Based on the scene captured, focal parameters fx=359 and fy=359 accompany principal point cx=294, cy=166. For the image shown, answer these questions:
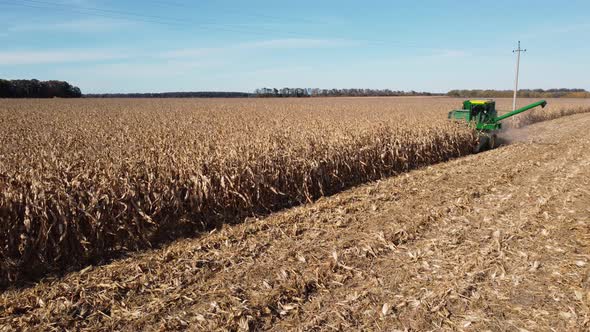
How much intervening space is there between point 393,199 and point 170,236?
4.26m

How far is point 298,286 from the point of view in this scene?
4031 mm

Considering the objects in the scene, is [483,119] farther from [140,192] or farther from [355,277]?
[140,192]

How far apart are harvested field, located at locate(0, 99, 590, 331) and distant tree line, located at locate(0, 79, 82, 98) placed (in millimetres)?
81340

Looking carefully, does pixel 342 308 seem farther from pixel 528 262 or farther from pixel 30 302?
pixel 30 302

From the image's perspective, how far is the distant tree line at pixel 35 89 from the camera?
66.8 meters

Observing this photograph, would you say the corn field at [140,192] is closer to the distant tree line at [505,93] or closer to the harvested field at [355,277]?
the harvested field at [355,277]

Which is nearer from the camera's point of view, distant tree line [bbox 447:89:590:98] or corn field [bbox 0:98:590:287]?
corn field [bbox 0:98:590:287]

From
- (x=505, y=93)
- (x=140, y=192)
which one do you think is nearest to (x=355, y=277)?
(x=140, y=192)

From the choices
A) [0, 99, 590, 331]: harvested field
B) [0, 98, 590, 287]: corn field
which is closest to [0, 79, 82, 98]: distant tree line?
[0, 98, 590, 287]: corn field

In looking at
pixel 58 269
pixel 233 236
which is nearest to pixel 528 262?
pixel 233 236

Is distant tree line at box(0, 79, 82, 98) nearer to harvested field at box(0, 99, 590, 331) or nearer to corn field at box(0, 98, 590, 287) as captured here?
corn field at box(0, 98, 590, 287)

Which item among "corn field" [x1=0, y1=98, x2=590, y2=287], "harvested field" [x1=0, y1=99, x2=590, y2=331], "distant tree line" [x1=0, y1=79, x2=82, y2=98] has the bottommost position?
"harvested field" [x1=0, y1=99, x2=590, y2=331]

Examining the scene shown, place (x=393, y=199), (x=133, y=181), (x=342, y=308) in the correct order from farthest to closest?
(x=393, y=199) < (x=133, y=181) < (x=342, y=308)

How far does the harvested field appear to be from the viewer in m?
3.52
